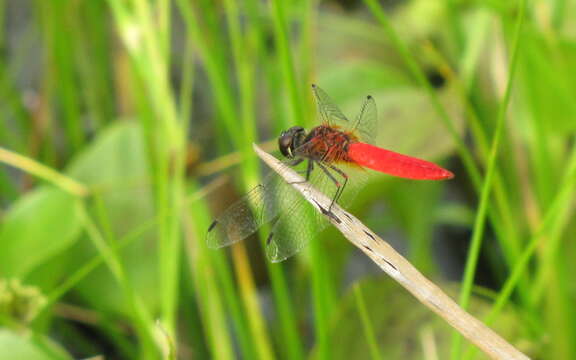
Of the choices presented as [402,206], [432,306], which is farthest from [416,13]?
[432,306]

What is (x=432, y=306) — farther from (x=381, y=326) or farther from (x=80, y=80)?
(x=80, y=80)

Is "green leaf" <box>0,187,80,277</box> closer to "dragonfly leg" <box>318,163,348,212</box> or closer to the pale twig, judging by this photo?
"dragonfly leg" <box>318,163,348,212</box>

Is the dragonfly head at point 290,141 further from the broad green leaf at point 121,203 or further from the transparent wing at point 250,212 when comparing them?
the broad green leaf at point 121,203

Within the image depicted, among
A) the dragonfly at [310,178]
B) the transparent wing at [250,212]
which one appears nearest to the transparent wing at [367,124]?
the dragonfly at [310,178]

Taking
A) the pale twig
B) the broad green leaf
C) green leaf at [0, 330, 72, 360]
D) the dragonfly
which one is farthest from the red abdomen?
the broad green leaf

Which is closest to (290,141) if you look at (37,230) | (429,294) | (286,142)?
(286,142)

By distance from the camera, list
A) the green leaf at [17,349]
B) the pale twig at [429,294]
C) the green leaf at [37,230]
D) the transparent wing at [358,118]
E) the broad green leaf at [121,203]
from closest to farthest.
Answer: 1. the pale twig at [429,294]
2. the green leaf at [17,349]
3. the transparent wing at [358,118]
4. the green leaf at [37,230]
5. the broad green leaf at [121,203]

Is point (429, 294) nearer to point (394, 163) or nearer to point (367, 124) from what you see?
point (394, 163)
